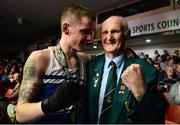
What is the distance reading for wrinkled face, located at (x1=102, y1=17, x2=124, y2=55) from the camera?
1.61 m

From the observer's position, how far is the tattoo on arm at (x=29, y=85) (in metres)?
1.51

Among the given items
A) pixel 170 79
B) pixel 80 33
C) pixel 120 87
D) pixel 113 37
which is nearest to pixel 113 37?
pixel 113 37

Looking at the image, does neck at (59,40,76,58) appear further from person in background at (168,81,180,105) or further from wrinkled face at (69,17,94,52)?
person in background at (168,81,180,105)

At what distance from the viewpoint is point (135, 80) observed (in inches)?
52.5

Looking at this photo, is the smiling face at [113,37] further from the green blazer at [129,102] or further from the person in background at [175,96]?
the person in background at [175,96]

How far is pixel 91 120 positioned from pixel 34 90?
0.36 meters

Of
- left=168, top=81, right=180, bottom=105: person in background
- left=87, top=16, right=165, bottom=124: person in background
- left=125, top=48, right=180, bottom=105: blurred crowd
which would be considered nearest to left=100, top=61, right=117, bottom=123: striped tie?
left=87, top=16, right=165, bottom=124: person in background

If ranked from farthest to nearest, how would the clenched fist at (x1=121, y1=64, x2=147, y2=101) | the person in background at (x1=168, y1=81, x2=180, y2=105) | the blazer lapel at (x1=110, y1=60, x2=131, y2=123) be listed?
the person in background at (x1=168, y1=81, x2=180, y2=105) → the blazer lapel at (x1=110, y1=60, x2=131, y2=123) → the clenched fist at (x1=121, y1=64, x2=147, y2=101)

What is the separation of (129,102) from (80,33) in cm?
48

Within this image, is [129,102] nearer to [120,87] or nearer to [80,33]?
[120,87]

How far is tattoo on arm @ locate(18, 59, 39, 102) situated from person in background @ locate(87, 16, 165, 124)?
1.03ft

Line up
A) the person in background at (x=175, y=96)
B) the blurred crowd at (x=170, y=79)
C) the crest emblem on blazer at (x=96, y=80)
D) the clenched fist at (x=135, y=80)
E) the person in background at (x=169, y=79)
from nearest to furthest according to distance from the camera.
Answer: the clenched fist at (x=135, y=80)
the crest emblem on blazer at (x=96, y=80)
the person in background at (x=175, y=96)
the blurred crowd at (x=170, y=79)
the person in background at (x=169, y=79)

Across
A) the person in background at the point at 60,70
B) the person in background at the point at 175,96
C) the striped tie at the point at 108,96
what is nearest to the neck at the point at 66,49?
the person in background at the point at 60,70

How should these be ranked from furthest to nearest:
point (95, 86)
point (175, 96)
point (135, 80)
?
point (175, 96), point (95, 86), point (135, 80)
